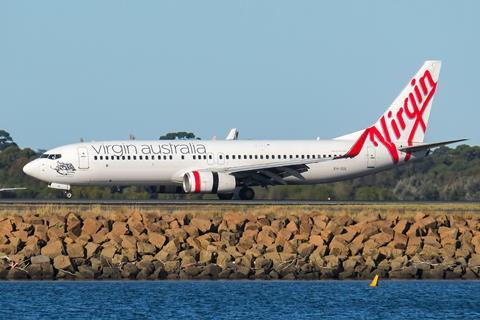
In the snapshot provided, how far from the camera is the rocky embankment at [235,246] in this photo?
4050cm

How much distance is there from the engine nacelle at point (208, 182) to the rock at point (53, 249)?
2177 cm

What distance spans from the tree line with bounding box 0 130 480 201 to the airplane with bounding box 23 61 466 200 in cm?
316

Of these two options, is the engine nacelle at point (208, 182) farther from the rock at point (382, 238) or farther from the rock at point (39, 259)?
the rock at point (39, 259)

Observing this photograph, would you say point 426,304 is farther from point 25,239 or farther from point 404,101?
point 404,101

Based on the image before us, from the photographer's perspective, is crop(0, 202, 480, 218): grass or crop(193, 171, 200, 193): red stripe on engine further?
crop(193, 171, 200, 193): red stripe on engine

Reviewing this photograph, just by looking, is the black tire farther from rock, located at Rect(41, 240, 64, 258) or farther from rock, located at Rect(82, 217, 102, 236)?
rock, located at Rect(41, 240, 64, 258)

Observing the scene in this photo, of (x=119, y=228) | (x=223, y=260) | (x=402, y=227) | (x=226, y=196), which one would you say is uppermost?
(x=226, y=196)

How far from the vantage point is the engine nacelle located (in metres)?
63.0

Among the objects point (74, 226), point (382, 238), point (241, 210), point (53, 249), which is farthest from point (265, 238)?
point (241, 210)

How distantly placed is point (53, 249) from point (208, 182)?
22.4 m

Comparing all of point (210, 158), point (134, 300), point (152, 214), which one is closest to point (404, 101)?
point (210, 158)

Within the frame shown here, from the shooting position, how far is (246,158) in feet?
218

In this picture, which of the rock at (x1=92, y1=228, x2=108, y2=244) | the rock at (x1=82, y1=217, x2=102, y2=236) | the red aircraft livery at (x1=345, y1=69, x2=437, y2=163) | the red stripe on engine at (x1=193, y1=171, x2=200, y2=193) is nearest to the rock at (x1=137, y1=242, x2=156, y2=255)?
the rock at (x1=92, y1=228, x2=108, y2=244)

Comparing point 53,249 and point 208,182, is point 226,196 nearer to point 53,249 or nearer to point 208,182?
point 208,182
